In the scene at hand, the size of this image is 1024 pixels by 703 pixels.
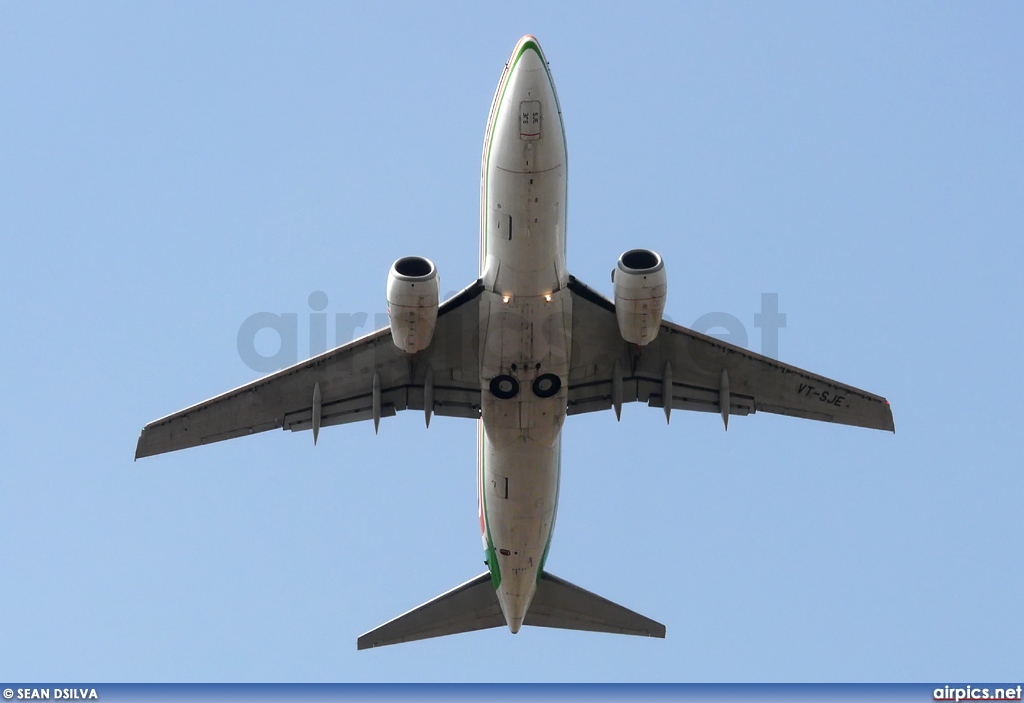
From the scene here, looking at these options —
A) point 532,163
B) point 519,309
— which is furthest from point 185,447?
point 532,163

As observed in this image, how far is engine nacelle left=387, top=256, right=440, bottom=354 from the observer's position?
1372 inches

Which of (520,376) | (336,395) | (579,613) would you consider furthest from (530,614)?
(520,376)

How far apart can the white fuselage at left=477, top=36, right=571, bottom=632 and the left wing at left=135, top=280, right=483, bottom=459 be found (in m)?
1.47

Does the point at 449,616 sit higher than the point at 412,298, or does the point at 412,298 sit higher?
the point at 412,298

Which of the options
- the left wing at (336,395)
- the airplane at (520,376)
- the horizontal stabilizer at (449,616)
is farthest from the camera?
the horizontal stabilizer at (449,616)

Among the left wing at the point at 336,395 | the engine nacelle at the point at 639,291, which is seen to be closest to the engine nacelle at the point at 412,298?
the left wing at the point at 336,395

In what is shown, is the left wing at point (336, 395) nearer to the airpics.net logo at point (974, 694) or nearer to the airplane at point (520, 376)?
the airplane at point (520, 376)

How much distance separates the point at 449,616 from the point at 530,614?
232 cm

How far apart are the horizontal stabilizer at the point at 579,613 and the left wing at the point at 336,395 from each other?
658cm

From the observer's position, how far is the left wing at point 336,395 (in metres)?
39.2

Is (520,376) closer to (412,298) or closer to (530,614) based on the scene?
(412,298)

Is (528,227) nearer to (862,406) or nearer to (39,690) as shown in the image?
(862,406)

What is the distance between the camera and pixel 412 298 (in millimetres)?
34906

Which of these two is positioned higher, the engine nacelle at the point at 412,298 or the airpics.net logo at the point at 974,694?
the engine nacelle at the point at 412,298
